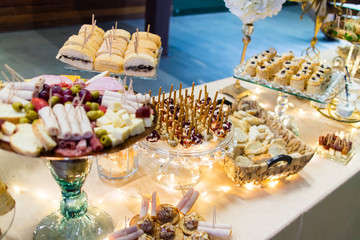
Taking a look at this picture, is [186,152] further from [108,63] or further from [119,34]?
[119,34]

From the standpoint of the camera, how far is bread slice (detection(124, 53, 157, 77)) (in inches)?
61.7

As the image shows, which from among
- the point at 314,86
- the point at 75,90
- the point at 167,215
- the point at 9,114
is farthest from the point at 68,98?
the point at 314,86

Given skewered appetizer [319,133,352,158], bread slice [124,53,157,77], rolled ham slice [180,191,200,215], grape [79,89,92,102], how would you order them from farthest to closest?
skewered appetizer [319,133,352,158]
bread slice [124,53,157,77]
rolled ham slice [180,191,200,215]
grape [79,89,92,102]

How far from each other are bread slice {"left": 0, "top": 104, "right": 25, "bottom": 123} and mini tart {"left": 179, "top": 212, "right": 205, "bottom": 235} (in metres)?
0.60

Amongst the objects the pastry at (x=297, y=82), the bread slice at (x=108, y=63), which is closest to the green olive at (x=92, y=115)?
the bread slice at (x=108, y=63)

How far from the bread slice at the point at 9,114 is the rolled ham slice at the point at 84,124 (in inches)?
6.0

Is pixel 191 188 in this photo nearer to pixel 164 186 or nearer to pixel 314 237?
pixel 164 186

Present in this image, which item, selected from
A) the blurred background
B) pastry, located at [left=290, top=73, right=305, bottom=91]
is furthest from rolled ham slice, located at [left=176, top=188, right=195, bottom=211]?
pastry, located at [left=290, top=73, right=305, bottom=91]

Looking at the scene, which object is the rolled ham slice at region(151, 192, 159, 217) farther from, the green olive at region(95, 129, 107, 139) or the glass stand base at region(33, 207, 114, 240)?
the green olive at region(95, 129, 107, 139)

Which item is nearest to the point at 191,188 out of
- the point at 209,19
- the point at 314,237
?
the point at 314,237

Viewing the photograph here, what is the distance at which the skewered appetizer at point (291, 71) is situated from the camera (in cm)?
200

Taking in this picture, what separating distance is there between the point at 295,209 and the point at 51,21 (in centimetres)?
283

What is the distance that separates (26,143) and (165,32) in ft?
12.5

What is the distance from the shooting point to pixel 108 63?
1.57m
